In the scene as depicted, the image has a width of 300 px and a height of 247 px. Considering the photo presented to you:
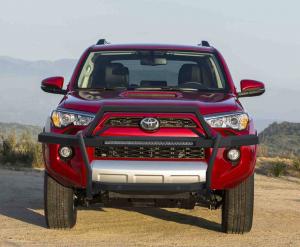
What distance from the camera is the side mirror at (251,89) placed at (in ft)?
26.7

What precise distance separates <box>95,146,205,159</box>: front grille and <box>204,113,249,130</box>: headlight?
27 centimetres

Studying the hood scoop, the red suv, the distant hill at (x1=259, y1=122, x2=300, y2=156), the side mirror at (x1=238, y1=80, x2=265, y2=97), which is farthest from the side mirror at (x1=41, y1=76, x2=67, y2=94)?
the distant hill at (x1=259, y1=122, x2=300, y2=156)

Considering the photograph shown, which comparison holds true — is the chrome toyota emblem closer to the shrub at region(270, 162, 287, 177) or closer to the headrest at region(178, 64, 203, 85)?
the headrest at region(178, 64, 203, 85)

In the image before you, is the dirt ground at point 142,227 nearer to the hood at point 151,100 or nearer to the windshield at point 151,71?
the hood at point 151,100

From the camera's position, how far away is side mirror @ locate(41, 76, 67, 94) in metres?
8.09

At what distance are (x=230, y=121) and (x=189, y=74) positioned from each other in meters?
1.65

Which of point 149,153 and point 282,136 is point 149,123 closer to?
point 149,153

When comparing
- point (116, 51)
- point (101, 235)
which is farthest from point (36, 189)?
point (101, 235)

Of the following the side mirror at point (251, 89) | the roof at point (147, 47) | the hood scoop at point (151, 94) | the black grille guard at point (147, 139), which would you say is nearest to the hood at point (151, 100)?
the hood scoop at point (151, 94)

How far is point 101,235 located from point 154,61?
2.18m

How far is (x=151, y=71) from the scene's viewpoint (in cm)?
874

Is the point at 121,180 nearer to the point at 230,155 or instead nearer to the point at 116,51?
the point at 230,155

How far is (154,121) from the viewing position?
21.9ft

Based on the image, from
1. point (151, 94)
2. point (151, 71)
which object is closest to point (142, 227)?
point (151, 94)
